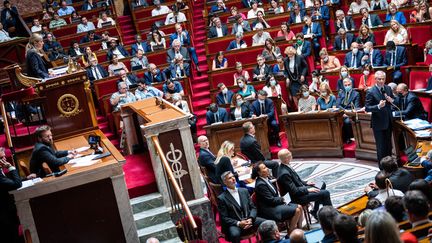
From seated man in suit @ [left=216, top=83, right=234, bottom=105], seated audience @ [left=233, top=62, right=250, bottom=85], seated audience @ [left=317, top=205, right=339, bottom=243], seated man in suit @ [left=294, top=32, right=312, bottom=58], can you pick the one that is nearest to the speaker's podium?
seated audience @ [left=317, top=205, right=339, bottom=243]

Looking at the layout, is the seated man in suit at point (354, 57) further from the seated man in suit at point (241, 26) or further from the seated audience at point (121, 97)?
the seated audience at point (121, 97)

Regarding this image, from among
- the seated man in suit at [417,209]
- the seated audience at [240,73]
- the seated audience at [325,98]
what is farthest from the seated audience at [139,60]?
the seated man in suit at [417,209]

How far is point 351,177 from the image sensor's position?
10062 millimetres

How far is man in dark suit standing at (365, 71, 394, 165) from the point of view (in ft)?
30.6

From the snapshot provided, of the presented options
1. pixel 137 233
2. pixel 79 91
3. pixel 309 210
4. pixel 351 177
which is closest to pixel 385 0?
pixel 351 177

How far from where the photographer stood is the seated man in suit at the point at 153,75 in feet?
44.2

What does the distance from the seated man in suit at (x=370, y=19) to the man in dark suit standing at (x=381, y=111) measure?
4.58 meters

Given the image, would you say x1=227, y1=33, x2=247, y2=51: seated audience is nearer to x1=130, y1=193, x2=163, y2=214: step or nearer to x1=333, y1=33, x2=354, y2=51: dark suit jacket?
x1=333, y1=33, x2=354, y2=51: dark suit jacket

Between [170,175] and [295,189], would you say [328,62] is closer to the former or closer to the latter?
[295,189]

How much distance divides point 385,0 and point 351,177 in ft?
18.2

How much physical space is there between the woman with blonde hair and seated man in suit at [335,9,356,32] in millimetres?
1551

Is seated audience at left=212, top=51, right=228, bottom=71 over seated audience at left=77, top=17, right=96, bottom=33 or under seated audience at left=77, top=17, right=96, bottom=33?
under

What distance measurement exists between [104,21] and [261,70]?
5.18 metres

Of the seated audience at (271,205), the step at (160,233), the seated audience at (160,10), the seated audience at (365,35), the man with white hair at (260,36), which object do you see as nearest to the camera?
the step at (160,233)
